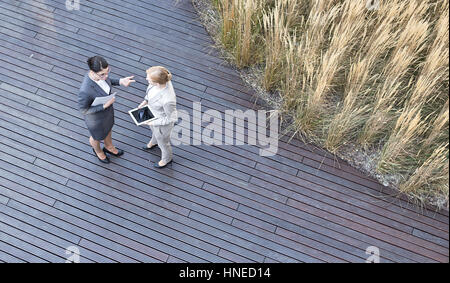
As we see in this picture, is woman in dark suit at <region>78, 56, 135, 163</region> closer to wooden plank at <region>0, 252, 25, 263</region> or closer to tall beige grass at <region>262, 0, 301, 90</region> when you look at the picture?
wooden plank at <region>0, 252, 25, 263</region>

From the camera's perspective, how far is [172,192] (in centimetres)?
443

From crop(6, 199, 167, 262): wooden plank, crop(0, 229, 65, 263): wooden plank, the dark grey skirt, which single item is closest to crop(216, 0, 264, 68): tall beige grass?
the dark grey skirt

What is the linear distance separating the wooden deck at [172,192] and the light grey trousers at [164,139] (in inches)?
7.9

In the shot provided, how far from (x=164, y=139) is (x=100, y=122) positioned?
0.54 m

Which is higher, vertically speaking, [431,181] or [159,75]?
[159,75]

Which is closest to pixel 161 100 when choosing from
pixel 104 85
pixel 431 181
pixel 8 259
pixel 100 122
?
pixel 104 85

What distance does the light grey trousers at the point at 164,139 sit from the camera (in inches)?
155

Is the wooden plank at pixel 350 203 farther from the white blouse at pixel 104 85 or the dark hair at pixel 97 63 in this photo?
the dark hair at pixel 97 63

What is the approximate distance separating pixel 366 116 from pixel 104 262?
274 centimetres

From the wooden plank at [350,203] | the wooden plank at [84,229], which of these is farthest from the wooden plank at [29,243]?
the wooden plank at [350,203]

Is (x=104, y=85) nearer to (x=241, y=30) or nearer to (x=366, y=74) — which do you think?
(x=241, y=30)

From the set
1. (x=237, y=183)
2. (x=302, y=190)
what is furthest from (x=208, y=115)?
(x=302, y=190)

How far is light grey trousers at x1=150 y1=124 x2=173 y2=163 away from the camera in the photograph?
3.93 metres
